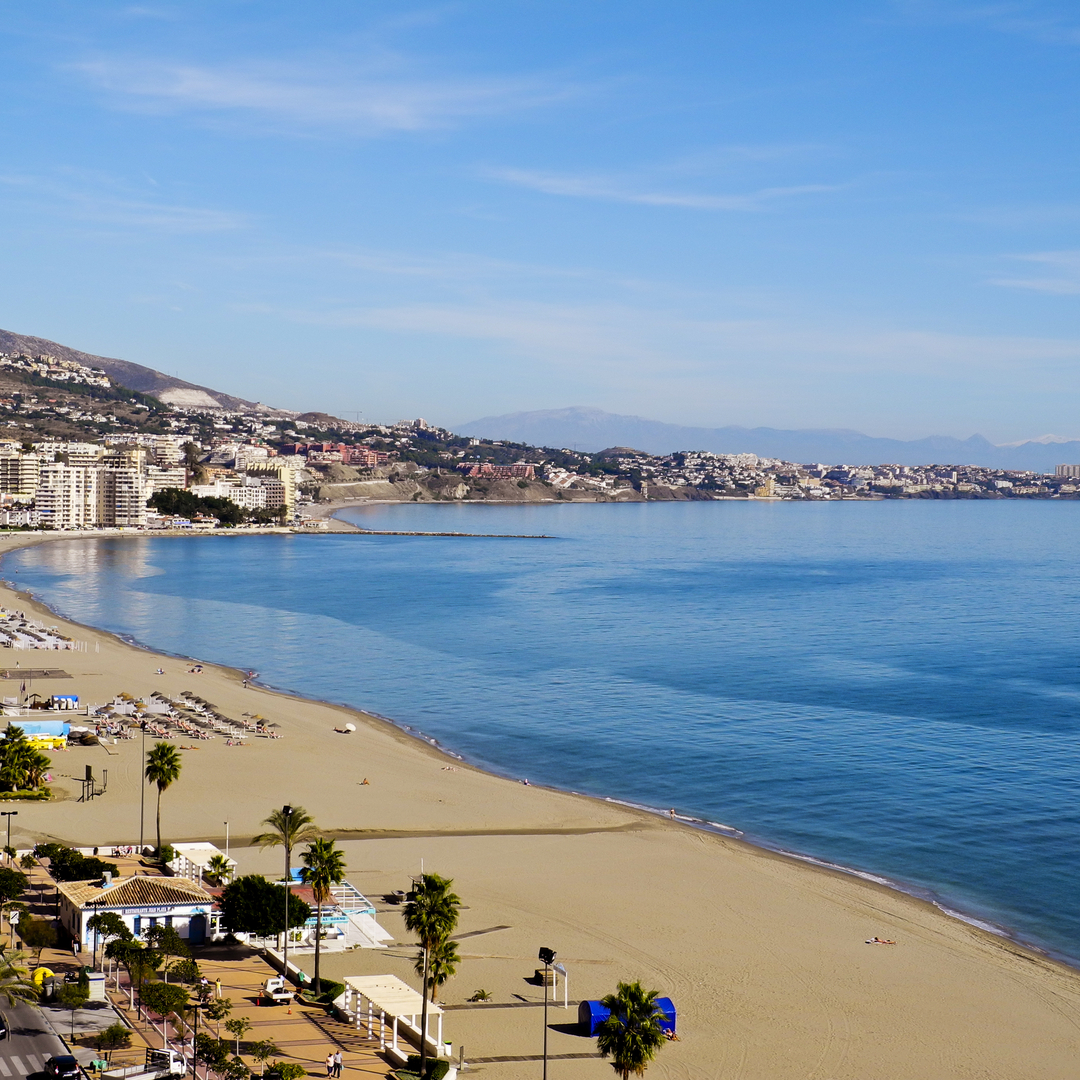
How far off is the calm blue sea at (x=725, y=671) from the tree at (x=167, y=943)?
42.7ft

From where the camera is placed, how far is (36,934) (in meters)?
17.4

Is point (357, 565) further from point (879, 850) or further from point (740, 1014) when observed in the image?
point (740, 1014)

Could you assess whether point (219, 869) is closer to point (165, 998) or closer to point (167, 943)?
point (167, 943)

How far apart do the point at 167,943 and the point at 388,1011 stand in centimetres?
372

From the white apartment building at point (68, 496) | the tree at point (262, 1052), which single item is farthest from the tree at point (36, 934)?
the white apartment building at point (68, 496)

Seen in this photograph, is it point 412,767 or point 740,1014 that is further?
point 412,767

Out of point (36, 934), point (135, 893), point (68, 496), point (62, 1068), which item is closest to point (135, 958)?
point (36, 934)

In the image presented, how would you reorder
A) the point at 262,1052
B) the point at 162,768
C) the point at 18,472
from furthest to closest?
the point at 18,472, the point at 162,768, the point at 262,1052

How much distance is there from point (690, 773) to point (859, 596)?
4610 centimetres

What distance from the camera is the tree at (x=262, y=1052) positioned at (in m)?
14.5

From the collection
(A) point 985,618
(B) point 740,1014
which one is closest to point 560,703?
(B) point 740,1014

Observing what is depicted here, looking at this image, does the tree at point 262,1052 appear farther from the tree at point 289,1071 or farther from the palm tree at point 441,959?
the palm tree at point 441,959

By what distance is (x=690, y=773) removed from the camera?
1237 inches

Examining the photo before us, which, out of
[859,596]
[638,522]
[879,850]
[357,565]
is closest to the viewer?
[879,850]
